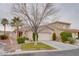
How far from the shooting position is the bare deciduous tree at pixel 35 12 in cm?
264

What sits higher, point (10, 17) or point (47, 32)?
point (10, 17)

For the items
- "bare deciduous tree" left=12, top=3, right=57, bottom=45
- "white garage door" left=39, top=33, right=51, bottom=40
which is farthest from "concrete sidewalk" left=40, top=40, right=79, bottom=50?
"bare deciduous tree" left=12, top=3, right=57, bottom=45

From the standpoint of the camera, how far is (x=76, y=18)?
2.62 meters

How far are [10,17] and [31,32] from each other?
33cm

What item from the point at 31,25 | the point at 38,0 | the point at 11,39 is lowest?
the point at 11,39

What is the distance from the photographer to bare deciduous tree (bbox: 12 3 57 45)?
264cm

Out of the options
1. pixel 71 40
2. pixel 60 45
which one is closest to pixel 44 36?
pixel 60 45

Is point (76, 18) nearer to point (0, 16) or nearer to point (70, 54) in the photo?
point (70, 54)

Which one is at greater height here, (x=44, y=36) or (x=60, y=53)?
(x=44, y=36)

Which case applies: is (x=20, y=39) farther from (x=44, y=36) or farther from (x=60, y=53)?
(x=60, y=53)

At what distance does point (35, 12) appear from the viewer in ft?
8.70

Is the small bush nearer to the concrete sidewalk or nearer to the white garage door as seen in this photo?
the concrete sidewalk

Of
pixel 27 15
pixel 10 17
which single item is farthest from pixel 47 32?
pixel 10 17

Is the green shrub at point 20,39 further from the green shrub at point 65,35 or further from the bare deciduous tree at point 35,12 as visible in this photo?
the green shrub at point 65,35
